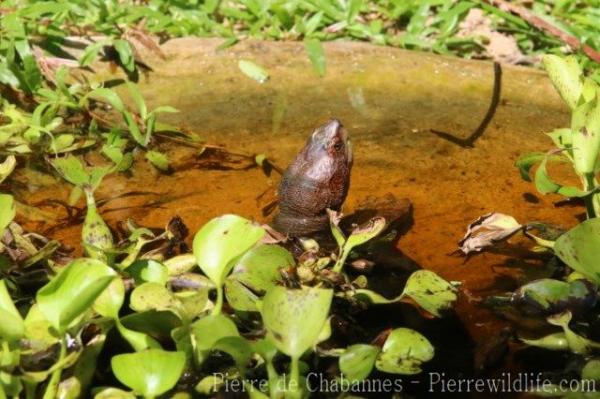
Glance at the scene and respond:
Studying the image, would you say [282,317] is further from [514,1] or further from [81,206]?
[514,1]

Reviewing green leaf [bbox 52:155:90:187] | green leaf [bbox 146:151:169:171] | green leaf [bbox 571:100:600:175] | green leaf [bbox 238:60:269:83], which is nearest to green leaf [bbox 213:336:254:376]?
green leaf [bbox 52:155:90:187]

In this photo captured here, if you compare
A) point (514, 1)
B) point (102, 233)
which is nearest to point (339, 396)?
point (102, 233)

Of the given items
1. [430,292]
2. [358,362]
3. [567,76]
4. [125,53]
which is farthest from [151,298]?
[125,53]

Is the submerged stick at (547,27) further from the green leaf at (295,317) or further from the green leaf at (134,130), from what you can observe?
the green leaf at (295,317)

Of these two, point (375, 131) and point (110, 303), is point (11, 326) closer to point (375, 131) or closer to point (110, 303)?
point (110, 303)

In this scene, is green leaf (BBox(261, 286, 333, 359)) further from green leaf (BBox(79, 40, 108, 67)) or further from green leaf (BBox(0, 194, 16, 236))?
green leaf (BBox(79, 40, 108, 67))
